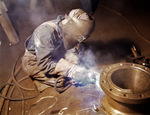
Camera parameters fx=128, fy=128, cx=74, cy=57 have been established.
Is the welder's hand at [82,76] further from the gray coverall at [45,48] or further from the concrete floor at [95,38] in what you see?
the gray coverall at [45,48]

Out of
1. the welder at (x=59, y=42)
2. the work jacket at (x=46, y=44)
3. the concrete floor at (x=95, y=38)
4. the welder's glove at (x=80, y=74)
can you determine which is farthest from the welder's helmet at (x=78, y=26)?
the concrete floor at (x=95, y=38)

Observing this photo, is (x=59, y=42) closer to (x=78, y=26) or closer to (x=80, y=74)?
(x=78, y=26)

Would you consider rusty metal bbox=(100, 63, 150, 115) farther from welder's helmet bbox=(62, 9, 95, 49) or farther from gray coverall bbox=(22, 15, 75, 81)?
gray coverall bbox=(22, 15, 75, 81)

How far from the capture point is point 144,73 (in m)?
1.44

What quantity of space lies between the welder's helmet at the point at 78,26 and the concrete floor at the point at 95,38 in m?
0.99

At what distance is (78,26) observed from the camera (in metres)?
2.35

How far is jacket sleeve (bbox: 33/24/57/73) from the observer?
2.49 meters

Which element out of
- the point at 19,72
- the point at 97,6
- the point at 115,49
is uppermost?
the point at 97,6

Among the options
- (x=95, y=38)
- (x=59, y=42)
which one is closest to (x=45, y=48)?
(x=59, y=42)

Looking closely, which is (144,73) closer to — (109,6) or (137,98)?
(137,98)

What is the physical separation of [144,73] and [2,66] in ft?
17.0

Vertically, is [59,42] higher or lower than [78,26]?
lower

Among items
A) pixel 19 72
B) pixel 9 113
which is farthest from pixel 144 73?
pixel 19 72

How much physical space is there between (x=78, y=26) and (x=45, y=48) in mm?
768
